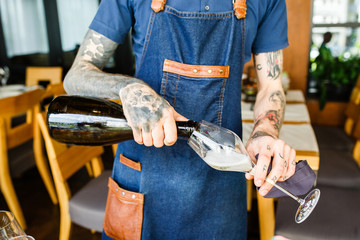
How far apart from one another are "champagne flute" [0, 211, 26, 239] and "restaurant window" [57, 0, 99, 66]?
4.92 metres

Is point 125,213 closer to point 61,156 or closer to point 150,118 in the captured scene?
point 150,118

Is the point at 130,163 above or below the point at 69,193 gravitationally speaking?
Result: above

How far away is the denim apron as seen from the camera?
83 centimetres

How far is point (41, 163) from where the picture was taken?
7.85 ft

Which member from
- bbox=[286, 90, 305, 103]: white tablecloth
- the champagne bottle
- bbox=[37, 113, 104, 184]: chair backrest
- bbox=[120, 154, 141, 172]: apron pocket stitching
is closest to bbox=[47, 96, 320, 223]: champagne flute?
the champagne bottle

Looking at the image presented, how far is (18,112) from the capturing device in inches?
88.4

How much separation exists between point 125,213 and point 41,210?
1.81 metres

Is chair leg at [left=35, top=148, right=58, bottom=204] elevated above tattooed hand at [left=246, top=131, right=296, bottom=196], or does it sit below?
below

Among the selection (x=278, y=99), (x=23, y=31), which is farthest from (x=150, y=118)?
(x=23, y=31)

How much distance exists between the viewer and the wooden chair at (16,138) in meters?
2.07

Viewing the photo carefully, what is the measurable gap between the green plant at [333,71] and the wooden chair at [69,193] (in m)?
2.47

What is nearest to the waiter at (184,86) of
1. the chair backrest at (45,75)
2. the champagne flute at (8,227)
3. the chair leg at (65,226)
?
the champagne flute at (8,227)

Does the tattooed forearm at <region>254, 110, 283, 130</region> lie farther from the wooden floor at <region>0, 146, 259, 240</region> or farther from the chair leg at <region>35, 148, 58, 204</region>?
the chair leg at <region>35, 148, 58, 204</region>

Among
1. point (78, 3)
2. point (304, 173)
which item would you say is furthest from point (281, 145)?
point (78, 3)
